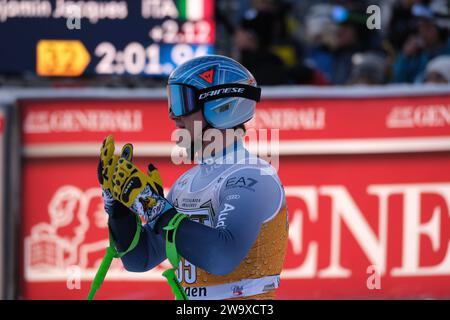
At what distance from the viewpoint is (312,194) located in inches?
280

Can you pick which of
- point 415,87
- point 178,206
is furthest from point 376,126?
point 178,206

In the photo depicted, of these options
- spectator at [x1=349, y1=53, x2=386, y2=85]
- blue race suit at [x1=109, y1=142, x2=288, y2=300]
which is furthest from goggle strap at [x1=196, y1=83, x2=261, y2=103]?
spectator at [x1=349, y1=53, x2=386, y2=85]

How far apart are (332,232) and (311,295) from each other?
482 mm

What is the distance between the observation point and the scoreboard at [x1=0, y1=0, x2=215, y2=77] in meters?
8.79

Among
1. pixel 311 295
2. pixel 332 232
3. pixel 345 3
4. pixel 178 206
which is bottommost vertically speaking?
pixel 311 295

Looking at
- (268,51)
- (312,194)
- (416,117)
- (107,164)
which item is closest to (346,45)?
(268,51)

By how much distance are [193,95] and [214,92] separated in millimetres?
81

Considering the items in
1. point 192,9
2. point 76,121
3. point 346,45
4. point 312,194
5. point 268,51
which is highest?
point 192,9

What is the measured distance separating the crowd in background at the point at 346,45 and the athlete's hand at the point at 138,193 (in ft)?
16.5

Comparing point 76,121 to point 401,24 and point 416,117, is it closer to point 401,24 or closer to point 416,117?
point 416,117

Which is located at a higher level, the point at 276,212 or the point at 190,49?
the point at 190,49

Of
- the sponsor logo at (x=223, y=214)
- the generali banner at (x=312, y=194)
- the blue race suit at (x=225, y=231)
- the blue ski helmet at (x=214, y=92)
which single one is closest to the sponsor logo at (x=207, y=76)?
the blue ski helmet at (x=214, y=92)

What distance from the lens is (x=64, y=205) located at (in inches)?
278
